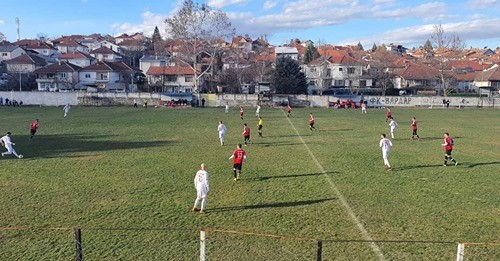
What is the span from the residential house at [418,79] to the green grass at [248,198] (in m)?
54.3

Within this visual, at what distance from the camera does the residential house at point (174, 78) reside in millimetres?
70750

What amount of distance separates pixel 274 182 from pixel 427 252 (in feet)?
21.9

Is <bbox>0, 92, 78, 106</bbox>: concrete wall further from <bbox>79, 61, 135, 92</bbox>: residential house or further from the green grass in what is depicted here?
the green grass

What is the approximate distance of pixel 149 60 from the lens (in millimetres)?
80375

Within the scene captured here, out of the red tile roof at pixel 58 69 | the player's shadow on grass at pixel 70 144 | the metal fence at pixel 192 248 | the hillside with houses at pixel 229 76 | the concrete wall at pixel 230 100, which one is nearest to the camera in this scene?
the metal fence at pixel 192 248

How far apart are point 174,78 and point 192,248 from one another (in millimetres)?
65221

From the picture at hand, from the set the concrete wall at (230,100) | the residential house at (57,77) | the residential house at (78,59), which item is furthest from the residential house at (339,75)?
the residential house at (78,59)

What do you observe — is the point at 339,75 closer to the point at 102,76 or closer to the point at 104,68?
the point at 104,68

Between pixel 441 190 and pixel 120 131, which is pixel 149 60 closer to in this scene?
pixel 120 131

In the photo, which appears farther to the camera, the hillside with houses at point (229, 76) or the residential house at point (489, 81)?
the residential house at point (489, 81)

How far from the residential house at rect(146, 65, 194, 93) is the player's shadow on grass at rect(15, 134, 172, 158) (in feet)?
152

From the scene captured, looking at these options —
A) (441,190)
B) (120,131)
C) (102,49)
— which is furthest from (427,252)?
(102,49)

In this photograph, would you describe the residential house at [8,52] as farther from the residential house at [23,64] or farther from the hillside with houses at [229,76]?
the residential house at [23,64]

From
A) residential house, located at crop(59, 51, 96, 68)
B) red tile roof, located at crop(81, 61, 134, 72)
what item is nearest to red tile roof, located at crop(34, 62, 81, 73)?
red tile roof, located at crop(81, 61, 134, 72)
